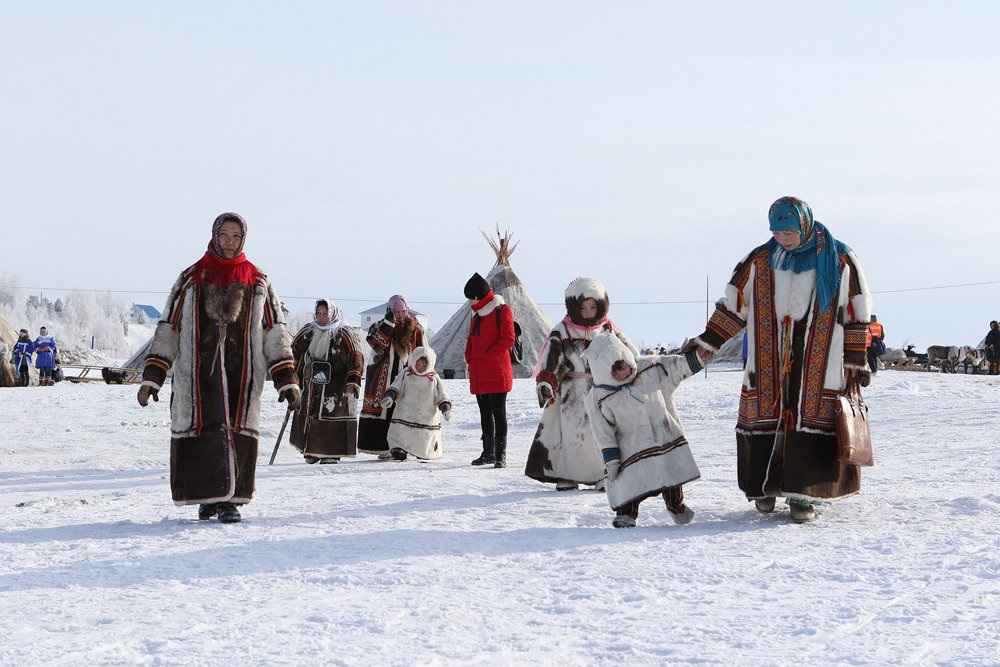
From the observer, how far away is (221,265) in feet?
20.1

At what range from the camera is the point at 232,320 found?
6.04 meters

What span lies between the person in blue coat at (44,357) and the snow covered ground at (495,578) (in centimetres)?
2018

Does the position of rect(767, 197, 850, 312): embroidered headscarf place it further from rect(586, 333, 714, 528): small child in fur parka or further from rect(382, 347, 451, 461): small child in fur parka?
rect(382, 347, 451, 461): small child in fur parka

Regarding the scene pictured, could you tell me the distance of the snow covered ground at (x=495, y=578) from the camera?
10.9 feet

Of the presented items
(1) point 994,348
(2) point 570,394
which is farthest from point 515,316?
(2) point 570,394

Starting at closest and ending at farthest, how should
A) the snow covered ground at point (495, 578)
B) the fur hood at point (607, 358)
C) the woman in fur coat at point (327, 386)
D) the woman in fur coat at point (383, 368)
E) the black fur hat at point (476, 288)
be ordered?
the snow covered ground at point (495, 578) → the fur hood at point (607, 358) → the black fur hat at point (476, 288) → the woman in fur coat at point (327, 386) → the woman in fur coat at point (383, 368)

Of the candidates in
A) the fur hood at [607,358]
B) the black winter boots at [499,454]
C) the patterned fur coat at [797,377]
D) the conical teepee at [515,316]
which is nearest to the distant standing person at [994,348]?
the conical teepee at [515,316]

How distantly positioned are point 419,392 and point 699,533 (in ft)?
17.5

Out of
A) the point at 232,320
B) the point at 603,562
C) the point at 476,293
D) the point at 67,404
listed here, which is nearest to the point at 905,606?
the point at 603,562

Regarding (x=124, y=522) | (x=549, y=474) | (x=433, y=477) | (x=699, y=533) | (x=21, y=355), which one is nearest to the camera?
(x=699, y=533)

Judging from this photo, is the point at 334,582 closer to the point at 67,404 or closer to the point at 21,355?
the point at 67,404

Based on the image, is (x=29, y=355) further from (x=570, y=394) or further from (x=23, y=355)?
(x=570, y=394)

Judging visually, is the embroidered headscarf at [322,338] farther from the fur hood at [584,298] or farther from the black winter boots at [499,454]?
the fur hood at [584,298]

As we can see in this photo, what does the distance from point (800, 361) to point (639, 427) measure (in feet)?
2.87
